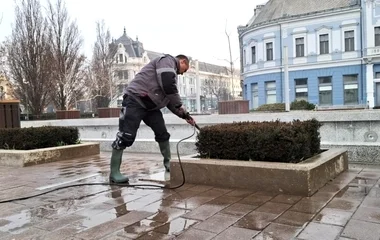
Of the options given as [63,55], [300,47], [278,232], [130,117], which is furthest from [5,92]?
[278,232]

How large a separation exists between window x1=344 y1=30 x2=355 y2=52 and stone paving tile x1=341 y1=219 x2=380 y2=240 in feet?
105

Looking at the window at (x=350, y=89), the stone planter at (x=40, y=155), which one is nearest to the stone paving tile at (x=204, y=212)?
the stone planter at (x=40, y=155)

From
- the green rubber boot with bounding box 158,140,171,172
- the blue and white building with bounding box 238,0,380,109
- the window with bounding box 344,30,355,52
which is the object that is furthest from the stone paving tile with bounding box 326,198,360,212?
the window with bounding box 344,30,355,52

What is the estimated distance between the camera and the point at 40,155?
7.19 meters

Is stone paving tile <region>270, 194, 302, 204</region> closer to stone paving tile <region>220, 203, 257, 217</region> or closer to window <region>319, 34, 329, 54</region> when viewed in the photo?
stone paving tile <region>220, 203, 257, 217</region>

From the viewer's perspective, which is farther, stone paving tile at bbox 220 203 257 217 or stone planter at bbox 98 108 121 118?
stone planter at bbox 98 108 121 118

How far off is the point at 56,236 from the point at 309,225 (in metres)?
2.14

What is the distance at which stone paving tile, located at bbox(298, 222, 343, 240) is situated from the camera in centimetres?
277

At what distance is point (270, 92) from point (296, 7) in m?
8.42

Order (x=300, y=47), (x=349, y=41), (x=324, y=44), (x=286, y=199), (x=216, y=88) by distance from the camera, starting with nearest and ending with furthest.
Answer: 1. (x=286, y=199)
2. (x=349, y=41)
3. (x=324, y=44)
4. (x=300, y=47)
5. (x=216, y=88)

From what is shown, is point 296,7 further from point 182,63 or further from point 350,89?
point 182,63

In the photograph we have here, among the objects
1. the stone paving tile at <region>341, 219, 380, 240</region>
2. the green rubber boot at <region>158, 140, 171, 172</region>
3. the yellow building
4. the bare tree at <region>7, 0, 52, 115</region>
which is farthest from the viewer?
the yellow building

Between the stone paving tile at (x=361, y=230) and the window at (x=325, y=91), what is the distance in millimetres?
30854

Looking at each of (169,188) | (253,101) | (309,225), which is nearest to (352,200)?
(309,225)
